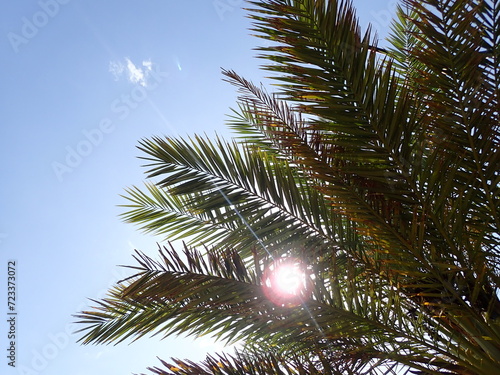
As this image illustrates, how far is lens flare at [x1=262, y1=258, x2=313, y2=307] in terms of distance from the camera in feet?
7.47

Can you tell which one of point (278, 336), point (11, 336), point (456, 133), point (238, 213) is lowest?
point (278, 336)

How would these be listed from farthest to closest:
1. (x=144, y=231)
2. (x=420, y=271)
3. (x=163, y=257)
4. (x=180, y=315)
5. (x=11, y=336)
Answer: (x=11, y=336), (x=144, y=231), (x=180, y=315), (x=163, y=257), (x=420, y=271)

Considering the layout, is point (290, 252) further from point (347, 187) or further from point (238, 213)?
point (347, 187)

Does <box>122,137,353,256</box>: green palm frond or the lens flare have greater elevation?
<box>122,137,353,256</box>: green palm frond

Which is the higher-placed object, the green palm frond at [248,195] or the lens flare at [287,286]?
the green palm frond at [248,195]

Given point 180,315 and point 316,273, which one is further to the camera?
point 180,315

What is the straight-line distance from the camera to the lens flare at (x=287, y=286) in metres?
2.28

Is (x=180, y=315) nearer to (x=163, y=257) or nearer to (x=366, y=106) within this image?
(x=163, y=257)

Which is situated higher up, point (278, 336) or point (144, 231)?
point (144, 231)

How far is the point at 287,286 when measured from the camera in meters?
2.32

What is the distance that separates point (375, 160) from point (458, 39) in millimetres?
803

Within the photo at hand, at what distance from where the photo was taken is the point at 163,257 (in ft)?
7.71

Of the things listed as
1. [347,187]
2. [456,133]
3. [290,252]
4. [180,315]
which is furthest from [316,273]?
[456,133]

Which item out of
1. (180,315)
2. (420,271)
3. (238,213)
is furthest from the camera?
(238,213)
